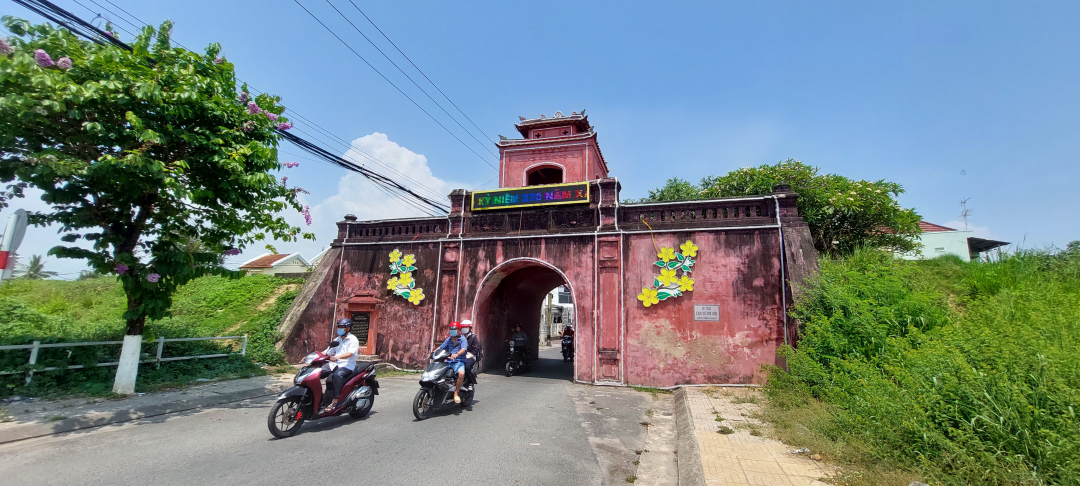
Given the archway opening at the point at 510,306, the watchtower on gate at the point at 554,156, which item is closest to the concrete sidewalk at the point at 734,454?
the archway opening at the point at 510,306

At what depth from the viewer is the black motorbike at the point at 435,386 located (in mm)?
6309

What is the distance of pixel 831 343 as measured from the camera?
6.77m

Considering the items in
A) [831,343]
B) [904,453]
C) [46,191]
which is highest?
[46,191]

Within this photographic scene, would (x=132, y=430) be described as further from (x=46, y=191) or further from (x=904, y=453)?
(x=904, y=453)

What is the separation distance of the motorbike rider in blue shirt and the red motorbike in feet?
3.98

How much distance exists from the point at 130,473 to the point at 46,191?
443 centimetres

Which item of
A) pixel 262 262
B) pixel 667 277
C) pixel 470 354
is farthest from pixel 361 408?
pixel 262 262

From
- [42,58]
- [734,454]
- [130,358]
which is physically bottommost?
[734,454]

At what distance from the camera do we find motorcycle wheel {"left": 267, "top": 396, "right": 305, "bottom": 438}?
5129mm

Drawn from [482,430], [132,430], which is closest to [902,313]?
[482,430]

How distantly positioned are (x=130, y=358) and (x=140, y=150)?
3512 millimetres

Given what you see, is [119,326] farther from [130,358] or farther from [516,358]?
[516,358]

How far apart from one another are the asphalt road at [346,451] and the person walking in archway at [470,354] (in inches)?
19.4

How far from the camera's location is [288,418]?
5.21 metres
